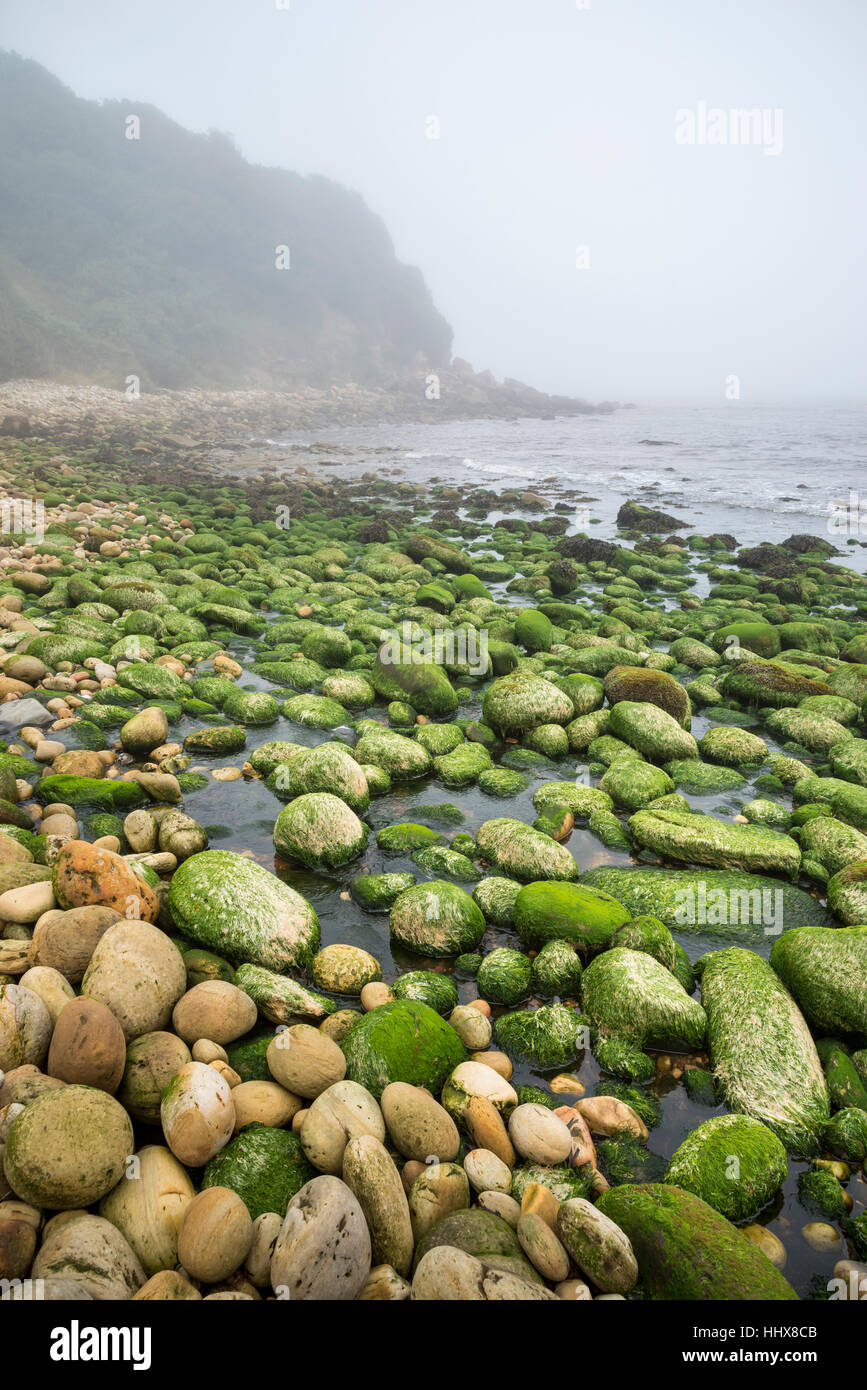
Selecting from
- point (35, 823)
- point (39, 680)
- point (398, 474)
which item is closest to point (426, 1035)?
point (35, 823)

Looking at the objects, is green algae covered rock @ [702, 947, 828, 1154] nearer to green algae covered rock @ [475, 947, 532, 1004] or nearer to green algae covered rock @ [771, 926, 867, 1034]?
green algae covered rock @ [771, 926, 867, 1034]

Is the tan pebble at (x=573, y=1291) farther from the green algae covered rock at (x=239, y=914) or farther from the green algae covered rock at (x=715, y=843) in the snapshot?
the green algae covered rock at (x=715, y=843)

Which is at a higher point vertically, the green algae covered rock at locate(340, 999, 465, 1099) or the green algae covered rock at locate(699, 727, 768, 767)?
the green algae covered rock at locate(699, 727, 768, 767)

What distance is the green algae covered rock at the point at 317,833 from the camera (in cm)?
670

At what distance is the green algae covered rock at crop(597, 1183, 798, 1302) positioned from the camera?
317cm

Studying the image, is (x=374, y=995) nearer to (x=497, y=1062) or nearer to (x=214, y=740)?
(x=497, y=1062)

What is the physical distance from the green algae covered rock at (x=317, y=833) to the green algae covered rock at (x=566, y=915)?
6.18 ft

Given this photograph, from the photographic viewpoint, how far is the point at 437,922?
5.70 m

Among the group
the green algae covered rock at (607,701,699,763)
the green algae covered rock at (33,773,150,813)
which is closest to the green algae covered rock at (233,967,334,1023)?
the green algae covered rock at (33,773,150,813)

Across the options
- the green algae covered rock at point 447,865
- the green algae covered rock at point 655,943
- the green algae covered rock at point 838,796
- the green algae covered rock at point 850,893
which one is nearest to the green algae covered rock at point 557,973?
the green algae covered rock at point 655,943

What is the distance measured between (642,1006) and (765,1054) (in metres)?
0.84

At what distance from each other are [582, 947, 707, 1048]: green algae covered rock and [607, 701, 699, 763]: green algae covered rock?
14.2 feet

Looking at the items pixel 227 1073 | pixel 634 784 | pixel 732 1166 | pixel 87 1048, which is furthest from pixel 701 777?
pixel 87 1048
